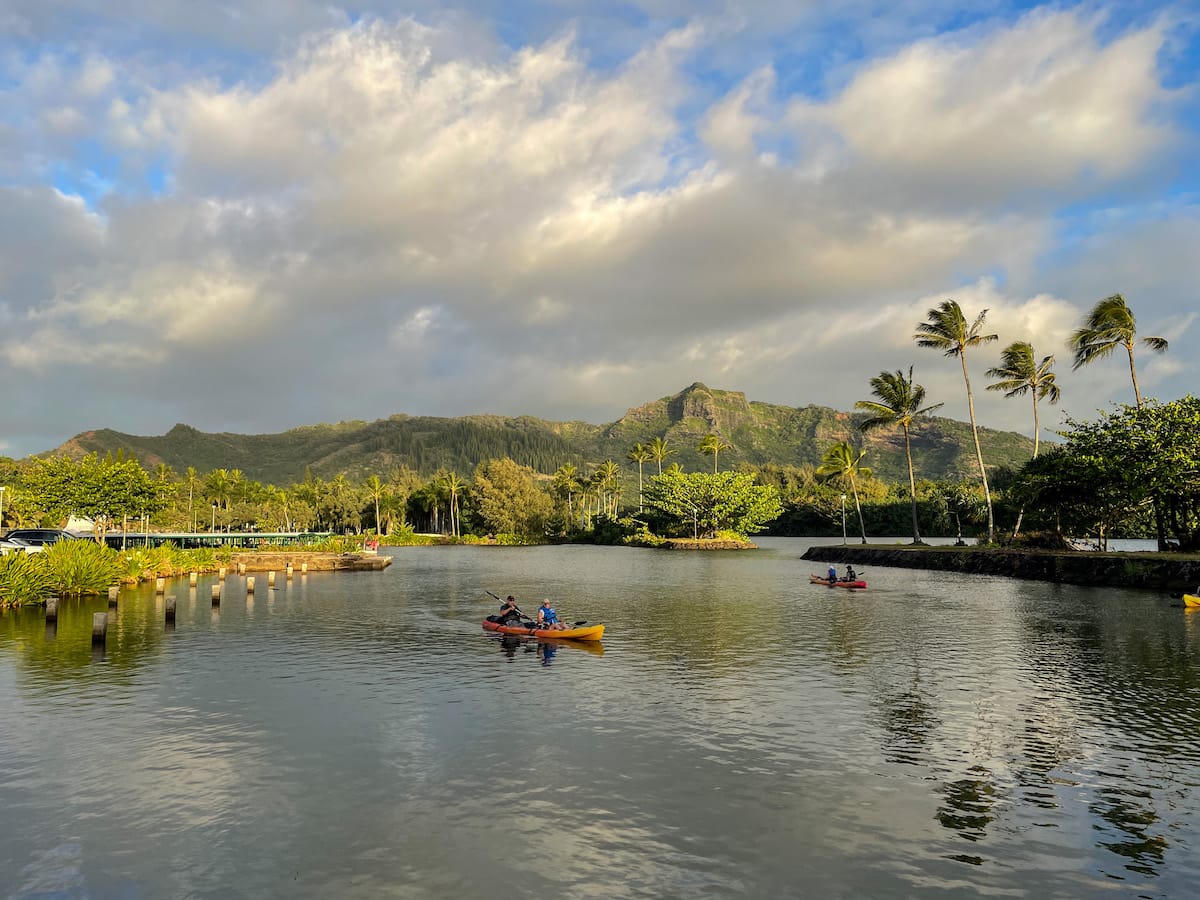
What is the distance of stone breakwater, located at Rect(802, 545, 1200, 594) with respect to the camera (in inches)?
1934

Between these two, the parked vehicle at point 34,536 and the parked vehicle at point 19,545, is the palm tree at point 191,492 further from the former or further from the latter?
the parked vehicle at point 19,545

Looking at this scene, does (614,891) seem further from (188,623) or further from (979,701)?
(188,623)

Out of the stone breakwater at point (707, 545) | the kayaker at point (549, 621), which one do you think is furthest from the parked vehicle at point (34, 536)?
the stone breakwater at point (707, 545)

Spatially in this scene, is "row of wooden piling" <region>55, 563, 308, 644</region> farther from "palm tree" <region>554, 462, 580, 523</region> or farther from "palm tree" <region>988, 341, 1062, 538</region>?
"palm tree" <region>554, 462, 580, 523</region>

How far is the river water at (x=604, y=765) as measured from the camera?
11.5 meters

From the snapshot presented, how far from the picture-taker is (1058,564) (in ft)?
194

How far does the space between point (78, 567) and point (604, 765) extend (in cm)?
4358

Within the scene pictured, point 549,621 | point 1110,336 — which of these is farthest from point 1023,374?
point 549,621

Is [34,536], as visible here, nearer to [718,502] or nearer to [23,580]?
[23,580]

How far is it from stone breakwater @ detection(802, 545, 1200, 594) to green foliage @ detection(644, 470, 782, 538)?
44662 millimetres

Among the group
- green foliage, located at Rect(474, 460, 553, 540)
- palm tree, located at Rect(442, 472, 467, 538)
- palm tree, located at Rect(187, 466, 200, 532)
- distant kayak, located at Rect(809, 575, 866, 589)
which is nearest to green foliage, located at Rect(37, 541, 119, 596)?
distant kayak, located at Rect(809, 575, 866, 589)

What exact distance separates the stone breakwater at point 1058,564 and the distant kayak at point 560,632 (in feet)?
126

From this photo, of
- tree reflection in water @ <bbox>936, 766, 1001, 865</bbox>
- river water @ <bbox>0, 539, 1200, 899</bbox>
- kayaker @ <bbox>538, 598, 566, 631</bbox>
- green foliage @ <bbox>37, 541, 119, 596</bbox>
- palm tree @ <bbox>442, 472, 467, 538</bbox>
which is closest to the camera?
river water @ <bbox>0, 539, 1200, 899</bbox>

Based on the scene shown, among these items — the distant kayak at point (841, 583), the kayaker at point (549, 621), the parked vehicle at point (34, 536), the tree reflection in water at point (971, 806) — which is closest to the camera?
the tree reflection in water at point (971, 806)
